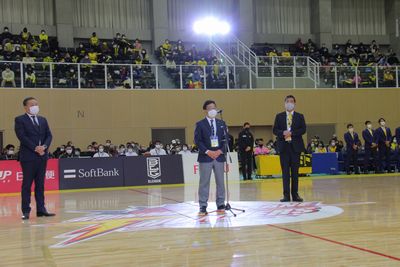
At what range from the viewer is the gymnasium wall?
72.8 ft

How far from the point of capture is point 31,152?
8.88m

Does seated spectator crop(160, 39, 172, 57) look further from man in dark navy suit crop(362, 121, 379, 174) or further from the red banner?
the red banner

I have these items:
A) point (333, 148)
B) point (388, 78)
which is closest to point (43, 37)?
point (333, 148)

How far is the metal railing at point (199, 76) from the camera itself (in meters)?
21.4

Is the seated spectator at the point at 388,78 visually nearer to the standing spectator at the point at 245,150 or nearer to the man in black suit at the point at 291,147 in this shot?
the standing spectator at the point at 245,150

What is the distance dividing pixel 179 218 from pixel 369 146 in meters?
13.3

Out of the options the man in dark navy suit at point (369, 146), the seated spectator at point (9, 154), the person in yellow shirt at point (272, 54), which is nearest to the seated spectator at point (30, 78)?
the seated spectator at point (9, 154)

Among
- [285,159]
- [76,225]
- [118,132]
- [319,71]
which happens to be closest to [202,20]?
[319,71]

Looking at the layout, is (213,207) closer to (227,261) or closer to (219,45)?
(227,261)

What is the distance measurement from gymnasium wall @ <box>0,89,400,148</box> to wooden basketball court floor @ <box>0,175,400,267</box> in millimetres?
12419

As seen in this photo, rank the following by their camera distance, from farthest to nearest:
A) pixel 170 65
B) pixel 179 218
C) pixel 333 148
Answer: pixel 170 65, pixel 333 148, pixel 179 218

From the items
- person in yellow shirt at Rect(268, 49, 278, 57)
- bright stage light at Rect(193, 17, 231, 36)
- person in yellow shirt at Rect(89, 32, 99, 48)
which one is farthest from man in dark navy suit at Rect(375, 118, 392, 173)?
person in yellow shirt at Rect(89, 32, 99, 48)

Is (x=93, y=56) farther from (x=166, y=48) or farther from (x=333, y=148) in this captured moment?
(x=333, y=148)

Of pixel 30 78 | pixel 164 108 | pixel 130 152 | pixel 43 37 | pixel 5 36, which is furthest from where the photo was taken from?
pixel 43 37
